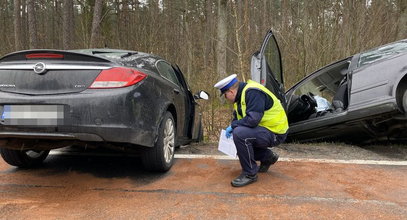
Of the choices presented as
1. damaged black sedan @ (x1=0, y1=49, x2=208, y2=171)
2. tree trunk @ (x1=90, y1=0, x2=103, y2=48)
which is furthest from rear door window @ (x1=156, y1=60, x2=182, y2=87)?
tree trunk @ (x1=90, y1=0, x2=103, y2=48)

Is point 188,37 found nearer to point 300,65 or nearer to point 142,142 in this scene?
point 300,65

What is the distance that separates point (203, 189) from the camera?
3.71 metres

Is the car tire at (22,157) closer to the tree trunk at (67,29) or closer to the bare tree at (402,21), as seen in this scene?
the tree trunk at (67,29)

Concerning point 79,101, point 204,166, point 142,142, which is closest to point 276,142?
point 204,166

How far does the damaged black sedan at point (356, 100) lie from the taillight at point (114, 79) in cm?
196

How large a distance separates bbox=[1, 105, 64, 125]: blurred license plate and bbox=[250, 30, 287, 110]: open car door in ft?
8.42

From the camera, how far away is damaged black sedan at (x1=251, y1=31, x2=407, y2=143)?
15.6 ft

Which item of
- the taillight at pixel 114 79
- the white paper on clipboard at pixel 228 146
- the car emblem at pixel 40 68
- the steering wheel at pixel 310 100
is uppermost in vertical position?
the car emblem at pixel 40 68

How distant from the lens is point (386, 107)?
15.2 feet

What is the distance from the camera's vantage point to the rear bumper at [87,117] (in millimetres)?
3227

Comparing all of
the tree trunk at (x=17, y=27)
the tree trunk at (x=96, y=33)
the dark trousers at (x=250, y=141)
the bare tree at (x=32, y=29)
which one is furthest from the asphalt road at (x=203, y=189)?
the tree trunk at (x=17, y=27)

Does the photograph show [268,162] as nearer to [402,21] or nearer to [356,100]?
[356,100]

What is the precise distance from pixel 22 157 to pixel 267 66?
3289 millimetres

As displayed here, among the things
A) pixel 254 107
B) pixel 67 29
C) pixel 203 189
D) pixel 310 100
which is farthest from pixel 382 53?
pixel 67 29
